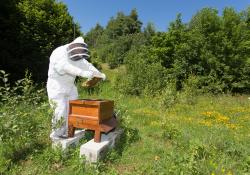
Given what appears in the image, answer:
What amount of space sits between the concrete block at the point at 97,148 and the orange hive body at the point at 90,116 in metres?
0.15

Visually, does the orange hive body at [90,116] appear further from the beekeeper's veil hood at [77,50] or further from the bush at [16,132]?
the beekeeper's veil hood at [77,50]

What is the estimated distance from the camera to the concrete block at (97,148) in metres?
4.53

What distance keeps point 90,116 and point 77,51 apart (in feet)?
3.75

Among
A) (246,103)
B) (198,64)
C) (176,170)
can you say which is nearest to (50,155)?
(176,170)

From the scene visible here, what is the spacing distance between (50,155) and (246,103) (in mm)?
11223

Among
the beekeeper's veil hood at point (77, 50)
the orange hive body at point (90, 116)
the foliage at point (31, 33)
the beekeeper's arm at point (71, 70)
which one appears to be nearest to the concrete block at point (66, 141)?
the orange hive body at point (90, 116)

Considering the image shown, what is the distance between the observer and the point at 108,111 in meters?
5.23

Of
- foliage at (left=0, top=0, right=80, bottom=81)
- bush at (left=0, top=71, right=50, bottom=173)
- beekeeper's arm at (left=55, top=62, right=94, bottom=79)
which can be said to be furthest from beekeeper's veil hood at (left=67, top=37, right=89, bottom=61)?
foliage at (left=0, top=0, right=80, bottom=81)

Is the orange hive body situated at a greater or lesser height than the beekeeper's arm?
lesser

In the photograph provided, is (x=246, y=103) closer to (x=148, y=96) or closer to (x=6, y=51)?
(x=148, y=96)

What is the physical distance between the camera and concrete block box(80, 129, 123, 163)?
4534 millimetres

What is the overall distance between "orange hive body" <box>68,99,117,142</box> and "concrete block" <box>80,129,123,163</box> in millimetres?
148

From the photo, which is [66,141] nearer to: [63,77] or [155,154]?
[63,77]

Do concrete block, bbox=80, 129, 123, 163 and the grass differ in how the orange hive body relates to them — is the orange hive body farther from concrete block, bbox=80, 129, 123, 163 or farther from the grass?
the grass
